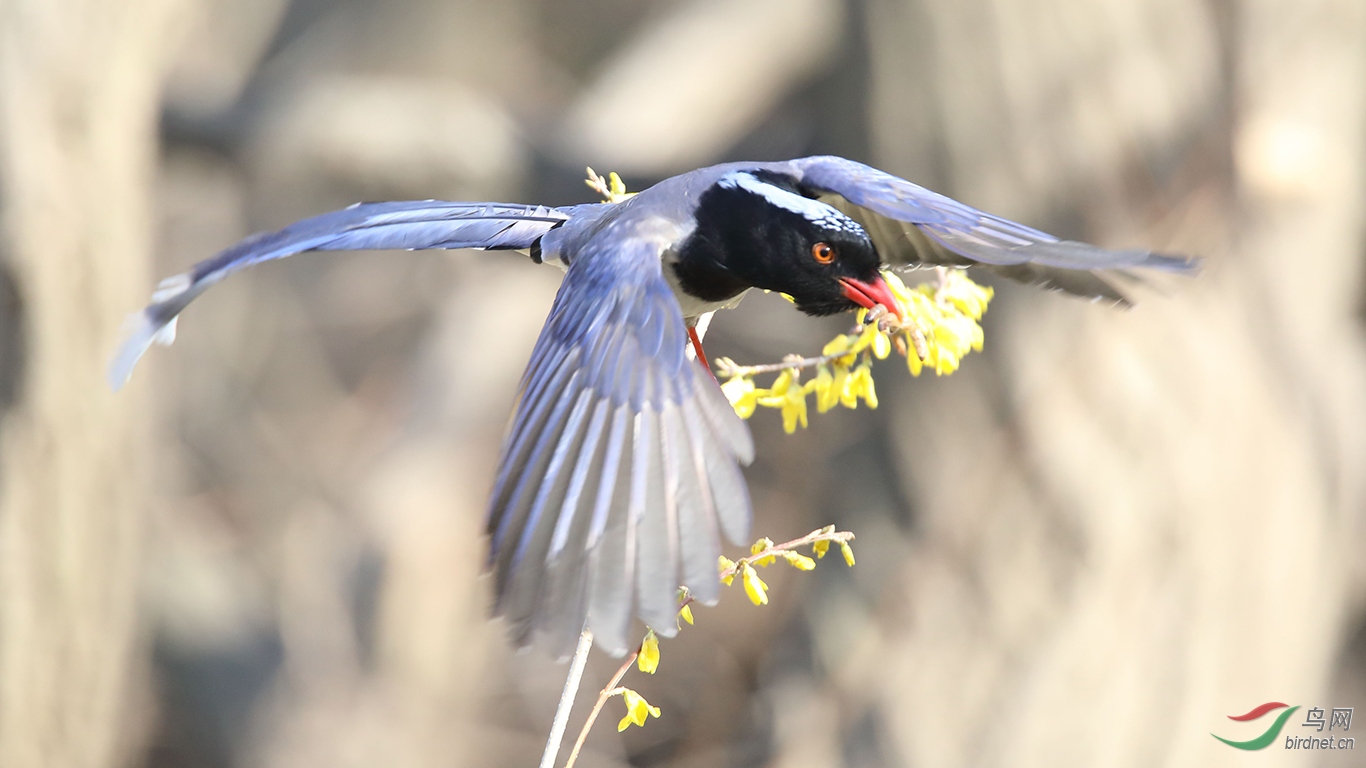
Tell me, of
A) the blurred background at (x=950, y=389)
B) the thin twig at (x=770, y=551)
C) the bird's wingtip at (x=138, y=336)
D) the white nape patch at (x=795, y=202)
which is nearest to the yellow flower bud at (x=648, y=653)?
the thin twig at (x=770, y=551)

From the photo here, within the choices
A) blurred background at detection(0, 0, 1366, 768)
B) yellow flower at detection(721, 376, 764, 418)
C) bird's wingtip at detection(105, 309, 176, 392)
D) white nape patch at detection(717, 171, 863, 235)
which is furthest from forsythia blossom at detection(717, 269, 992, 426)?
blurred background at detection(0, 0, 1366, 768)

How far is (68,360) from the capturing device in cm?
356

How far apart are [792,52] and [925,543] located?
7.20ft

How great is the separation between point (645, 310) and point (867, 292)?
0.42m

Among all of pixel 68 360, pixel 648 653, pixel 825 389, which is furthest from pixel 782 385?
pixel 68 360

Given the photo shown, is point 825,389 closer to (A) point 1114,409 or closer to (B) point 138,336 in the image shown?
(B) point 138,336

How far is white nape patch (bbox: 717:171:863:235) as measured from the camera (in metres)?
1.84

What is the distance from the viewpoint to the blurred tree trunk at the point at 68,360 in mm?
3477

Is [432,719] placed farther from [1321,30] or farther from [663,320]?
[1321,30]

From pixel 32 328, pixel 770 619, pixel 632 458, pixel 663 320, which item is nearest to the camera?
pixel 632 458

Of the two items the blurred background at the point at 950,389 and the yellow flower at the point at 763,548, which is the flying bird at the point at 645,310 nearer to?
the yellow flower at the point at 763,548

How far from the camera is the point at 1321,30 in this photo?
12.8 ft

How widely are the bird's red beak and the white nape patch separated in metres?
0.08

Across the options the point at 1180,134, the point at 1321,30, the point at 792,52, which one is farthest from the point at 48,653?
the point at 1321,30
